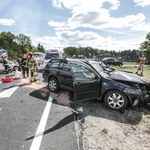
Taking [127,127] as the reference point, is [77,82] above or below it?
above

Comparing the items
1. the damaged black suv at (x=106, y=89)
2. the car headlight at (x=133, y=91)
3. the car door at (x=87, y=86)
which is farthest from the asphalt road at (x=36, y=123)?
the car headlight at (x=133, y=91)

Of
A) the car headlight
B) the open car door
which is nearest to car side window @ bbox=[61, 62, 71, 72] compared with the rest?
the open car door

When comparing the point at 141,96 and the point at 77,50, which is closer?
the point at 141,96

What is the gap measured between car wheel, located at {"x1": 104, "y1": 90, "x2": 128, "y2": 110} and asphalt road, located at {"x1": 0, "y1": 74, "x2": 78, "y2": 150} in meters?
1.38

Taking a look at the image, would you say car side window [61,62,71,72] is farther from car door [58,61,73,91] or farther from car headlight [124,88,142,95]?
car headlight [124,88,142,95]

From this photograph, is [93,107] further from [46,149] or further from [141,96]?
[46,149]

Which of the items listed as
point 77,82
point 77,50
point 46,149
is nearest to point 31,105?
point 77,82

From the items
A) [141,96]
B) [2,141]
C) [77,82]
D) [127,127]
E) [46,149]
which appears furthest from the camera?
[77,82]

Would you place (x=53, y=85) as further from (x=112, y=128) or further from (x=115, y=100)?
(x=112, y=128)

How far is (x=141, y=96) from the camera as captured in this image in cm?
669

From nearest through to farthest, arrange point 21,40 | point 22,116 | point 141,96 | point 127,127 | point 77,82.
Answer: point 127,127, point 22,116, point 141,96, point 77,82, point 21,40

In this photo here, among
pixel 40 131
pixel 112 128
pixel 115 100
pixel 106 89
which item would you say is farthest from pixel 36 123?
pixel 115 100

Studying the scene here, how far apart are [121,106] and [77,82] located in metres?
1.69

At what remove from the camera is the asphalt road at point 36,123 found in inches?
178
